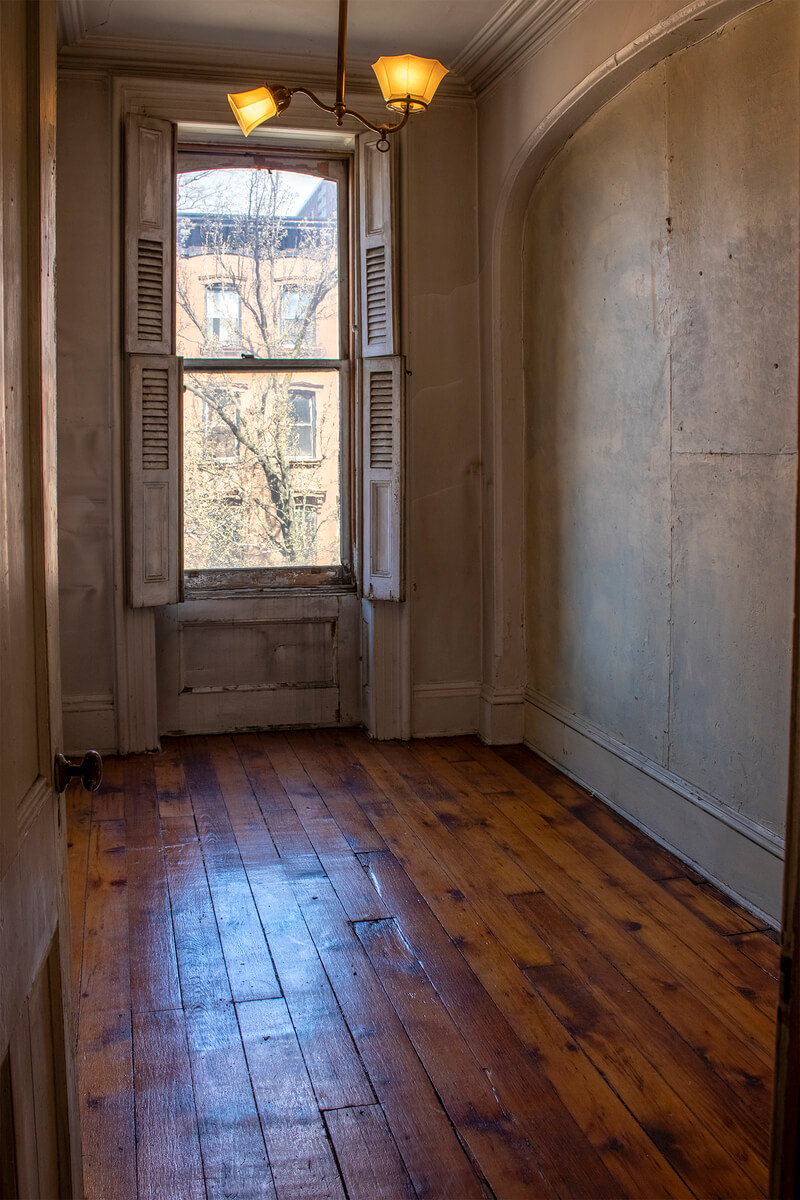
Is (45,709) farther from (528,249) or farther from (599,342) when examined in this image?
(528,249)

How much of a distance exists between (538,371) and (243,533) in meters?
1.60

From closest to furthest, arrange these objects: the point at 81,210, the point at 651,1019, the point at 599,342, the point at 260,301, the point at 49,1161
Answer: the point at 49,1161 → the point at 651,1019 → the point at 599,342 → the point at 81,210 → the point at 260,301

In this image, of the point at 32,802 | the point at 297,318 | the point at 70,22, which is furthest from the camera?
the point at 297,318

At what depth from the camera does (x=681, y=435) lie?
3559 millimetres

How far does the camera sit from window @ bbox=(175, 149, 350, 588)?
5027 millimetres

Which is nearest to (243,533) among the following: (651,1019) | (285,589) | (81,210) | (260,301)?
(285,589)

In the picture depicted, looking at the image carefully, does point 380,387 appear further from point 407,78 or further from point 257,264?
point 407,78

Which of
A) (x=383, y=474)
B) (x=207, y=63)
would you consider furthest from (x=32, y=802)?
(x=207, y=63)

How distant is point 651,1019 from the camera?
2.62 meters

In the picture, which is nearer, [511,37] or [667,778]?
[667,778]

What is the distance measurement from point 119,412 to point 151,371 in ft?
0.77

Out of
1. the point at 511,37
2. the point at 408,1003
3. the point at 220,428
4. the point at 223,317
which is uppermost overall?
the point at 511,37

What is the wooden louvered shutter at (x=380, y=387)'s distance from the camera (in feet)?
16.0

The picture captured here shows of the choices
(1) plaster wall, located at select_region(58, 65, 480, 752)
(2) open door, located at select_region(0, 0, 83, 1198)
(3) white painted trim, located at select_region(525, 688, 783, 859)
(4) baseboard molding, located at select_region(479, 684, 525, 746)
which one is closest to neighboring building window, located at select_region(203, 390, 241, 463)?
(1) plaster wall, located at select_region(58, 65, 480, 752)
